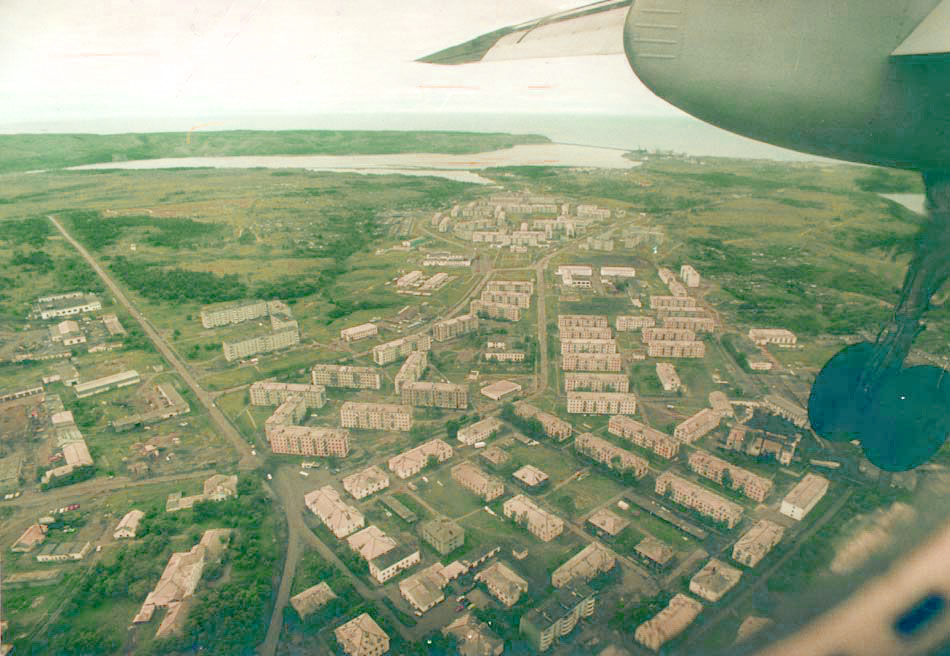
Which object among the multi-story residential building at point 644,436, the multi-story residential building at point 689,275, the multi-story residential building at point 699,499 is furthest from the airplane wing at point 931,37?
the multi-story residential building at point 689,275

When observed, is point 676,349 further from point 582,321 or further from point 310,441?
point 310,441

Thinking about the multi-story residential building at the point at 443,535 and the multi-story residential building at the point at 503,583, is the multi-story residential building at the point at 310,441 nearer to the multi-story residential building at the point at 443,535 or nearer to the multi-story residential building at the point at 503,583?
the multi-story residential building at the point at 443,535

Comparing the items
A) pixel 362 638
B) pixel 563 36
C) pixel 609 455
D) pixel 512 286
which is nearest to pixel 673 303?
pixel 512 286

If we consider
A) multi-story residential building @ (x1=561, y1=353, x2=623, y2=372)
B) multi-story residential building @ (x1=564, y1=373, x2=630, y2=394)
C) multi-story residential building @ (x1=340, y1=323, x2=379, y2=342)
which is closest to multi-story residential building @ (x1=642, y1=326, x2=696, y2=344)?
multi-story residential building @ (x1=561, y1=353, x2=623, y2=372)

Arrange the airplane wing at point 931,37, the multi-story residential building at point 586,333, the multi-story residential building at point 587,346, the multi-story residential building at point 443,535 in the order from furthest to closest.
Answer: the multi-story residential building at point 586,333 < the multi-story residential building at point 587,346 < the multi-story residential building at point 443,535 < the airplane wing at point 931,37

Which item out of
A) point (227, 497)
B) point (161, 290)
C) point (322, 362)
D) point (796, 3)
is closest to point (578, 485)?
point (227, 497)

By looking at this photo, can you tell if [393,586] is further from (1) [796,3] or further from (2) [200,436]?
(1) [796,3]
